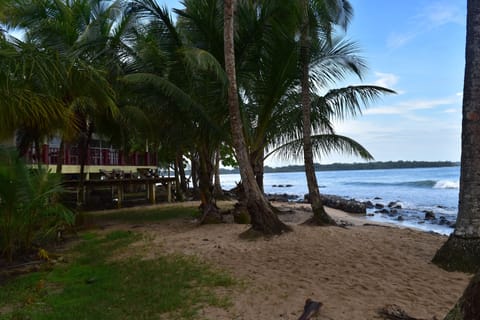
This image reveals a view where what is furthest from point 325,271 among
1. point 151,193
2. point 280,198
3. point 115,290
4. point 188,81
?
point 280,198

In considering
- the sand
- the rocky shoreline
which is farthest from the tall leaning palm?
the rocky shoreline

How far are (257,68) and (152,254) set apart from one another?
521cm

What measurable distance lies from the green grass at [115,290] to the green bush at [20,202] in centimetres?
90

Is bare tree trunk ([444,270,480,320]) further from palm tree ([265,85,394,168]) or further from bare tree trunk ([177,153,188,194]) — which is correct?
bare tree trunk ([177,153,188,194])

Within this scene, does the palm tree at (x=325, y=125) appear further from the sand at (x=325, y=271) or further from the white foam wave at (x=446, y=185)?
the white foam wave at (x=446, y=185)

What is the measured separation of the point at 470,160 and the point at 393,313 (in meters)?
3.08

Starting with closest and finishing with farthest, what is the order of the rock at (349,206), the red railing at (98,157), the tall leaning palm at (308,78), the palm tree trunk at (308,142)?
the tall leaning palm at (308,78), the palm tree trunk at (308,142), the red railing at (98,157), the rock at (349,206)

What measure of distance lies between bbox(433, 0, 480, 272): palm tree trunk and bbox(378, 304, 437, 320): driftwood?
223 cm

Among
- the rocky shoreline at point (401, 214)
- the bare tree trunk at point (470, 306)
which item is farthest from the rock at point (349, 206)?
the bare tree trunk at point (470, 306)

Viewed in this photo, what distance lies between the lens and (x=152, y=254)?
6.73 metres

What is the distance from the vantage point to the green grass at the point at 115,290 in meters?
3.96

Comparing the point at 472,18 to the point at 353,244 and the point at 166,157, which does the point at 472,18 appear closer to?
the point at 353,244

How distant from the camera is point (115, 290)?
469 centimetres

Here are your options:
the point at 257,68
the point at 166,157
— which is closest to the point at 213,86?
the point at 257,68
